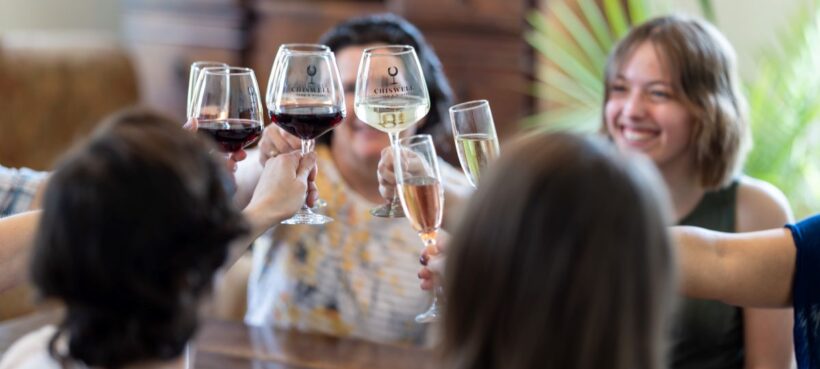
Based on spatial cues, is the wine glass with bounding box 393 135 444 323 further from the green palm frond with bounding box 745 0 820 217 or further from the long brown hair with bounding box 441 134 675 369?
the green palm frond with bounding box 745 0 820 217

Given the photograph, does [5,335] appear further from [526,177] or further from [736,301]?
[526,177]

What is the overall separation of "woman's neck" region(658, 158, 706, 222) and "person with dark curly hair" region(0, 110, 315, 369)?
4.41ft

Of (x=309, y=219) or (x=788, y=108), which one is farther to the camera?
(x=788, y=108)

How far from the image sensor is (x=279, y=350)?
5.86 ft

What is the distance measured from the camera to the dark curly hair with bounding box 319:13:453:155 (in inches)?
88.4

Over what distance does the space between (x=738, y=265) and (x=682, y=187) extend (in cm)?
66

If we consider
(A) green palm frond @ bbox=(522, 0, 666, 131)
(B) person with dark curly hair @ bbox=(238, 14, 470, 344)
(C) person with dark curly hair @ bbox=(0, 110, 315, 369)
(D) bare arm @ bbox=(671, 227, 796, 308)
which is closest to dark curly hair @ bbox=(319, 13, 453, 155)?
(B) person with dark curly hair @ bbox=(238, 14, 470, 344)

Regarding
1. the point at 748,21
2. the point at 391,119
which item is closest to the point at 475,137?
the point at 391,119

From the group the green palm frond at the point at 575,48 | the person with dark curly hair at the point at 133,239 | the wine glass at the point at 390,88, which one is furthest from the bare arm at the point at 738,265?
the green palm frond at the point at 575,48

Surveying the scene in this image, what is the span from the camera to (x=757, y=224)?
2.06 metres

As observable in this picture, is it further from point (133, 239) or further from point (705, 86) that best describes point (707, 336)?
point (133, 239)

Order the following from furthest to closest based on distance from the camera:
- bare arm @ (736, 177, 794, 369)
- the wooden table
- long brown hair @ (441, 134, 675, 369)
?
bare arm @ (736, 177, 794, 369) → the wooden table → long brown hair @ (441, 134, 675, 369)

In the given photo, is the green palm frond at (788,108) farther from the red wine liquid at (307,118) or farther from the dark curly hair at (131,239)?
the dark curly hair at (131,239)

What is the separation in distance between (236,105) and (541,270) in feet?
2.25
